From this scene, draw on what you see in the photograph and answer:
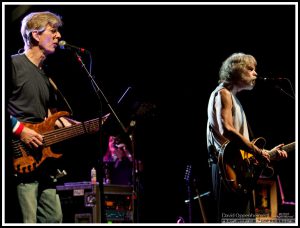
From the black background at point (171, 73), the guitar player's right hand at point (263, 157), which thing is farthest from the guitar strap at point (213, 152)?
the black background at point (171, 73)

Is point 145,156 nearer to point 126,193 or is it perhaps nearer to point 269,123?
point 269,123

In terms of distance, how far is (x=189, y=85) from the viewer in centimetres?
790

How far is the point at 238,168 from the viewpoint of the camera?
13.8 ft

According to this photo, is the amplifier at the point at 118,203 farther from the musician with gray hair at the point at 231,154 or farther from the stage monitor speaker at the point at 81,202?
the musician with gray hair at the point at 231,154

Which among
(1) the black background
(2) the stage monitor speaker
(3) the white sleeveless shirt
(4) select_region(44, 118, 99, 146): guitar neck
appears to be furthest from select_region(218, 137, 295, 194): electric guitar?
(1) the black background

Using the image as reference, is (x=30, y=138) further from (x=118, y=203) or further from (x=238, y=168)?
(x=118, y=203)

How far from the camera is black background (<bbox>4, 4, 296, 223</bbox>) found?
6.58 m

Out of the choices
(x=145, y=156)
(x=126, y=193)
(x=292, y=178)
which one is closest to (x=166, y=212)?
(x=145, y=156)

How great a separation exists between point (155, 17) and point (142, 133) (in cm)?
256

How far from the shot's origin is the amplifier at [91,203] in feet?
17.2

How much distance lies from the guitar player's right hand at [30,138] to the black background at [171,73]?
2.37m

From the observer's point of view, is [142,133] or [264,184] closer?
[264,184]

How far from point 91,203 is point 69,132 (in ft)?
5.58

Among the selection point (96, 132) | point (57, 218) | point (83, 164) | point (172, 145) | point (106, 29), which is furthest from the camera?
point (172, 145)
